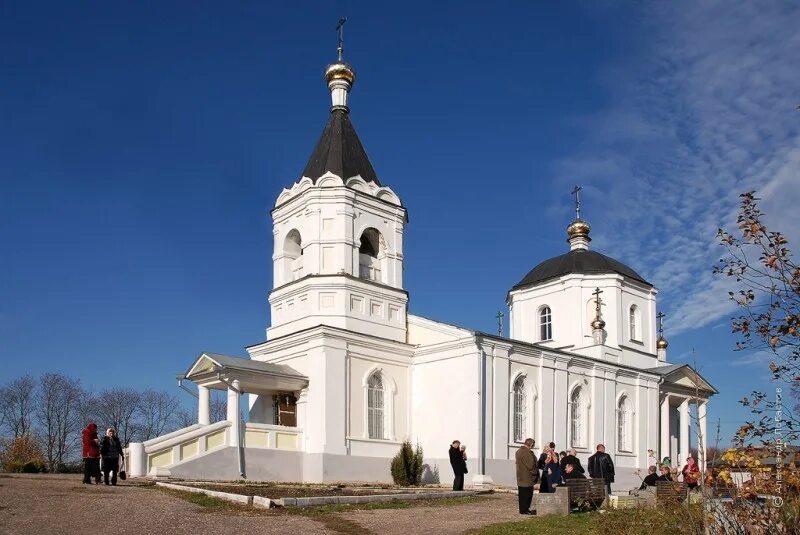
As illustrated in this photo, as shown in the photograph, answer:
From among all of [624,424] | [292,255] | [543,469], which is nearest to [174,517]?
[543,469]

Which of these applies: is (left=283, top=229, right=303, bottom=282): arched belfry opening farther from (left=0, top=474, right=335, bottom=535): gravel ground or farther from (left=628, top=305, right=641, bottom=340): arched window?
(left=628, top=305, right=641, bottom=340): arched window

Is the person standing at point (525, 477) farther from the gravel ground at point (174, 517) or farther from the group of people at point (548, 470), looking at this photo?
the gravel ground at point (174, 517)

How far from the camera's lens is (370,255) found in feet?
95.2

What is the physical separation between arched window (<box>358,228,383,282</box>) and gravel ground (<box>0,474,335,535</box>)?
1328 cm

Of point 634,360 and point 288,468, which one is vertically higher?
point 634,360

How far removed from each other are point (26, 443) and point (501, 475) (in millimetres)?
28374

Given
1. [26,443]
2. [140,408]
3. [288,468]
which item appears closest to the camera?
[288,468]

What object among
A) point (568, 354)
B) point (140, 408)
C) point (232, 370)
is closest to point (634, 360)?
point (568, 354)

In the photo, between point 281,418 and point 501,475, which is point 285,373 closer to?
point 281,418

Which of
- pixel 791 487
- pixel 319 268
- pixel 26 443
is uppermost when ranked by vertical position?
pixel 319 268

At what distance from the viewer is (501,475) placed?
86.9ft

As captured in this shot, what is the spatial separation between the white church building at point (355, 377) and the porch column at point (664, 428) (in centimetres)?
367

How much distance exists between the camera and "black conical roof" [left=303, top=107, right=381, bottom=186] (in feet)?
93.2

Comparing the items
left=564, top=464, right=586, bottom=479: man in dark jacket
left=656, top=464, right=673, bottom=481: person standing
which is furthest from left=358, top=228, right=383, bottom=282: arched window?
left=656, top=464, right=673, bottom=481: person standing
